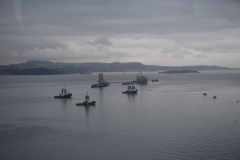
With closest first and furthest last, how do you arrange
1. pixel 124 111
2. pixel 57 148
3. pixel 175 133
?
pixel 57 148 < pixel 175 133 < pixel 124 111

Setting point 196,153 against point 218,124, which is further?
point 218,124

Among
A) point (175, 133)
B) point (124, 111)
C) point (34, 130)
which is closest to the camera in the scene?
point (175, 133)

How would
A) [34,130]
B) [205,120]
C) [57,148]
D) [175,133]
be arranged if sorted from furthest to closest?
1. [205,120]
2. [34,130]
3. [175,133]
4. [57,148]

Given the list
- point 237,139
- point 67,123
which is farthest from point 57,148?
point 237,139

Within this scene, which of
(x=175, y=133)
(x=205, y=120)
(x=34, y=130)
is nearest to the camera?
(x=175, y=133)

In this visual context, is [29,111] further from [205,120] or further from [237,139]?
[237,139]

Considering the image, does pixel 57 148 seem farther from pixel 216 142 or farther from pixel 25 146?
pixel 216 142

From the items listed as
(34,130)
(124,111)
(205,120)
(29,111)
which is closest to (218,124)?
(205,120)

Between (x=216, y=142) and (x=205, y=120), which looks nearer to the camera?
(x=216, y=142)
